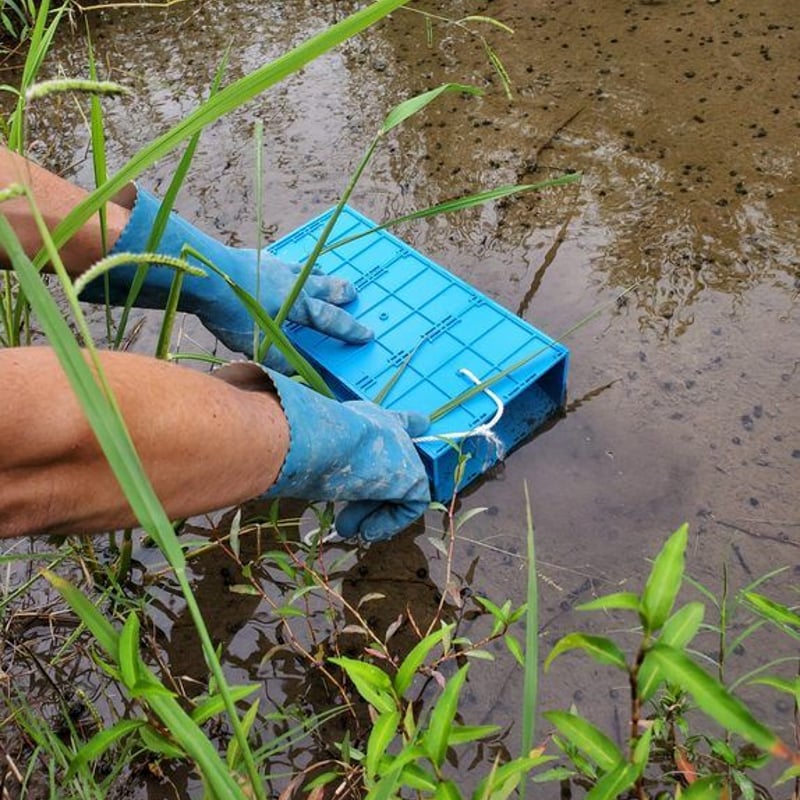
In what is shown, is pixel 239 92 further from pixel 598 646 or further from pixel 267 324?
pixel 598 646

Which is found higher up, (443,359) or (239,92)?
(239,92)

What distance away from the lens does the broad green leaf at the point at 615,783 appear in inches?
28.8

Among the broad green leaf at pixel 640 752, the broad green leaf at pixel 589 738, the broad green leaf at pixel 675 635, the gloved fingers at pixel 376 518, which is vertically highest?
the broad green leaf at pixel 675 635

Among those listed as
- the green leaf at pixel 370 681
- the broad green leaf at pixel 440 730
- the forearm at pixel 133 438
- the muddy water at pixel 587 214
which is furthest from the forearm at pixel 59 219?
the broad green leaf at pixel 440 730

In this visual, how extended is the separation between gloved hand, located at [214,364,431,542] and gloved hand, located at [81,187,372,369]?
0.23 m

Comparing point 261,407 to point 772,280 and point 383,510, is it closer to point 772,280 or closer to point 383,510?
point 383,510

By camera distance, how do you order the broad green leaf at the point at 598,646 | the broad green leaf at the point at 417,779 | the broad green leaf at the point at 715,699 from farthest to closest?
1. the broad green leaf at the point at 417,779
2. the broad green leaf at the point at 598,646
3. the broad green leaf at the point at 715,699

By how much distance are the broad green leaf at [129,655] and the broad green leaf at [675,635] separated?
1.67 ft

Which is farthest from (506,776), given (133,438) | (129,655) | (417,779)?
(133,438)

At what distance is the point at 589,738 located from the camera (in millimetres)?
793

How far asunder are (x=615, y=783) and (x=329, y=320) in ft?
3.81

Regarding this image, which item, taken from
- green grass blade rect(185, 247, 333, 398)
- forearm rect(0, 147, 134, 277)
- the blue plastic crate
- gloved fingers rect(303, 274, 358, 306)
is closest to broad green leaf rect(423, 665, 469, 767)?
green grass blade rect(185, 247, 333, 398)

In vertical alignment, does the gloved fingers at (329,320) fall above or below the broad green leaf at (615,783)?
below

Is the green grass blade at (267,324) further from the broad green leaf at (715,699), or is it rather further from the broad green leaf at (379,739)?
the broad green leaf at (715,699)
